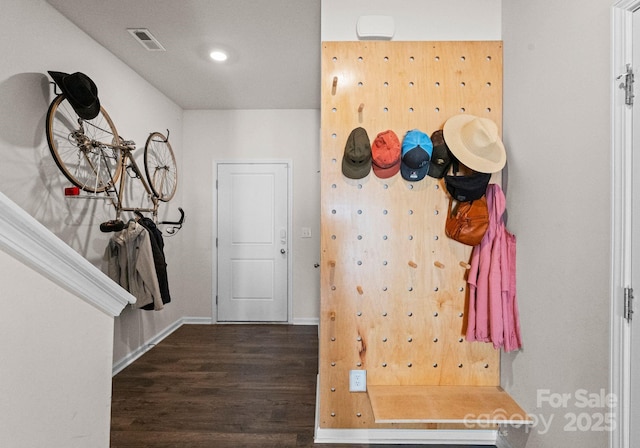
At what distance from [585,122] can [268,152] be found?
10.6ft

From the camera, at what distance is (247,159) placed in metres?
3.97

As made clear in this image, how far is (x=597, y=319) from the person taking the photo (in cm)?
117

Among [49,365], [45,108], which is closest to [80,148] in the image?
[45,108]

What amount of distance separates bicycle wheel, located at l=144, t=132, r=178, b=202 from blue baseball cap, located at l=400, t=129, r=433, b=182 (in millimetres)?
2448

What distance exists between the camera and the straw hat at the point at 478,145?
5.16ft

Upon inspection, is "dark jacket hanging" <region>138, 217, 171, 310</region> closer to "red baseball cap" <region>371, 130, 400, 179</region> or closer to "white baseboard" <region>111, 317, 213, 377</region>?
"white baseboard" <region>111, 317, 213, 377</region>

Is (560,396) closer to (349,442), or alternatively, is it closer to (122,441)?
(349,442)

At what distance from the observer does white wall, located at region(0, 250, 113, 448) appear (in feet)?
2.43

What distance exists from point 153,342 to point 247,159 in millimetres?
2266

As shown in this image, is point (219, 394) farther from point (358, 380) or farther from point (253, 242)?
point (253, 242)

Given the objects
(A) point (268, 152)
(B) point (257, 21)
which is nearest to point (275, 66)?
(B) point (257, 21)

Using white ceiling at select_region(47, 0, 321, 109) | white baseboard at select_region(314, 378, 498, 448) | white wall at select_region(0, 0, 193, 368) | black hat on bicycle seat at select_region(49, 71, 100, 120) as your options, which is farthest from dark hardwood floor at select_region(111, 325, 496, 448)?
white ceiling at select_region(47, 0, 321, 109)

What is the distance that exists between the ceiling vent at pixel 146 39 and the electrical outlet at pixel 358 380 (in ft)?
9.07

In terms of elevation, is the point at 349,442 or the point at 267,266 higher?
the point at 267,266
